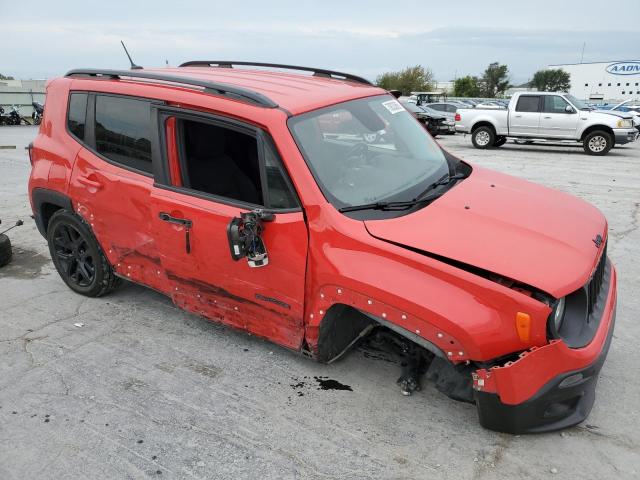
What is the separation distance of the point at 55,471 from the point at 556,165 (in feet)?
41.0

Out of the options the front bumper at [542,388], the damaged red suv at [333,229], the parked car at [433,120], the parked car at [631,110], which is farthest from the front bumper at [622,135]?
the front bumper at [542,388]

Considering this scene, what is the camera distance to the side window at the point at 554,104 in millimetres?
14781

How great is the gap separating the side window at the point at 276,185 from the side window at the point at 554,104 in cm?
1432

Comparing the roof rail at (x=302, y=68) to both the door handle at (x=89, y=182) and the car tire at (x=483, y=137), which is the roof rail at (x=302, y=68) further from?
the car tire at (x=483, y=137)

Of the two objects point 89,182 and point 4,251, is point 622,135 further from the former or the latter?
point 4,251

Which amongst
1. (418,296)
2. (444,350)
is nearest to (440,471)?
(444,350)

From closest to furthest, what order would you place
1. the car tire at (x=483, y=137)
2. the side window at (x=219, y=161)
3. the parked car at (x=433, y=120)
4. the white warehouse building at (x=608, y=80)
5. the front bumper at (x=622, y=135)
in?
1. the side window at (x=219, y=161)
2. the front bumper at (x=622, y=135)
3. the car tire at (x=483, y=137)
4. the parked car at (x=433, y=120)
5. the white warehouse building at (x=608, y=80)

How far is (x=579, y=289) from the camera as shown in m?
2.61

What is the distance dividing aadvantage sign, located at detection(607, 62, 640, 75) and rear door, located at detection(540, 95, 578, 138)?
92.8 metres

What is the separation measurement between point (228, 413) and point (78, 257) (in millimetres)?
2291

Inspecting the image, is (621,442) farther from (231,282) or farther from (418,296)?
(231,282)

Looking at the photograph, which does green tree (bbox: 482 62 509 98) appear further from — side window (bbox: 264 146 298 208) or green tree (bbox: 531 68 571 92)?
side window (bbox: 264 146 298 208)

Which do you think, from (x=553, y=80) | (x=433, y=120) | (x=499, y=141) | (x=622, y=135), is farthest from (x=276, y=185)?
(x=553, y=80)

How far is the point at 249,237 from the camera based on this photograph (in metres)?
2.82
